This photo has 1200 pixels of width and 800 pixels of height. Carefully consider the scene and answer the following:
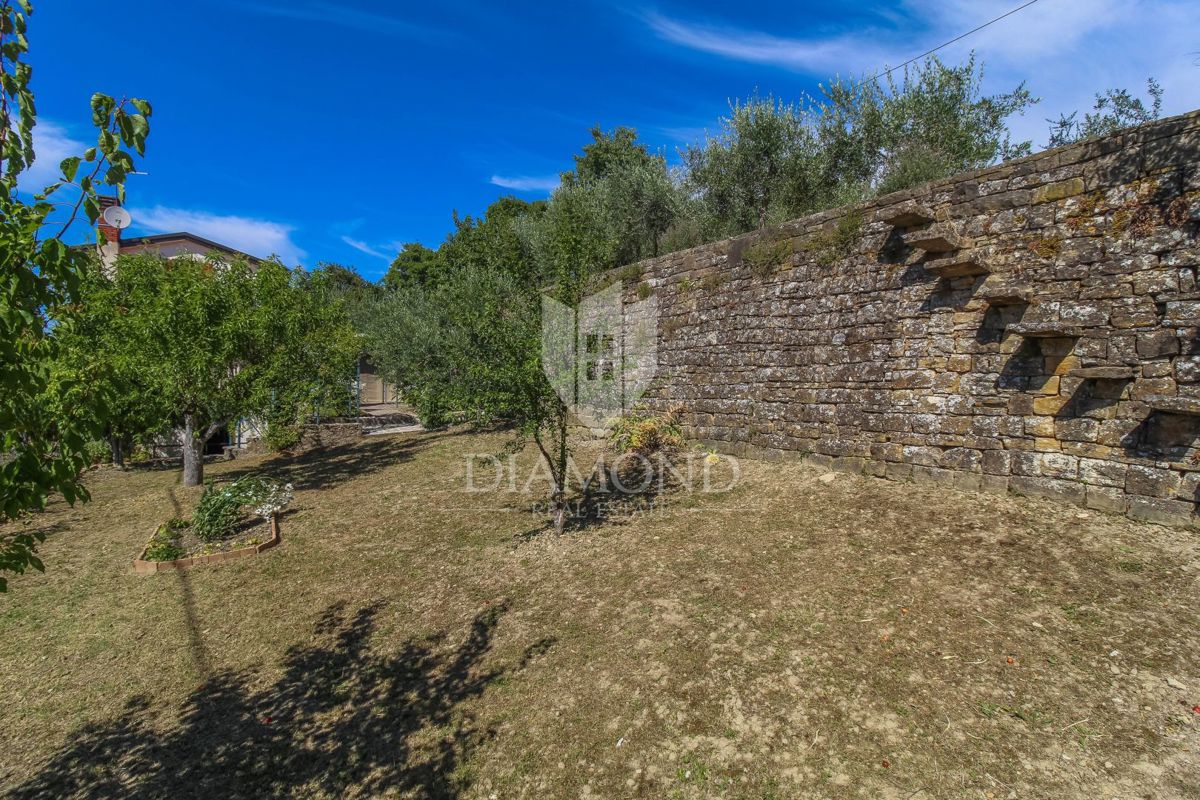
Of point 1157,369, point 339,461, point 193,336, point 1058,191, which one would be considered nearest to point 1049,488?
point 1157,369

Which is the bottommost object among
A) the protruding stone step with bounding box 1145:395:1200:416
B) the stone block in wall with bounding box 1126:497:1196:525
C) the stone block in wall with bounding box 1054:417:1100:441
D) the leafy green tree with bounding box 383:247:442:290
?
the stone block in wall with bounding box 1126:497:1196:525

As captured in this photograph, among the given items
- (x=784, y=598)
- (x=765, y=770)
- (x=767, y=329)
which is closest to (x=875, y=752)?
(x=765, y=770)

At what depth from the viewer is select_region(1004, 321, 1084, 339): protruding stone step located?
5.32 metres

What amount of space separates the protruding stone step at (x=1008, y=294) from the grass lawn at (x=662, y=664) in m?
1.97

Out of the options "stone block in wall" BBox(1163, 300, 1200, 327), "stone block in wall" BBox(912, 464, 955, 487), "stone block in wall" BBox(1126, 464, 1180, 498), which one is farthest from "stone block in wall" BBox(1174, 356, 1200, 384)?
"stone block in wall" BBox(912, 464, 955, 487)

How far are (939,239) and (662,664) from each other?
5119 millimetres

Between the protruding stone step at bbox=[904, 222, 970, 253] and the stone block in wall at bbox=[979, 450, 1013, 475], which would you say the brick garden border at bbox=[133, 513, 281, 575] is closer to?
the stone block in wall at bbox=[979, 450, 1013, 475]

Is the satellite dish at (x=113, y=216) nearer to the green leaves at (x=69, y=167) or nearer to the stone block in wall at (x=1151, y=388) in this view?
the green leaves at (x=69, y=167)

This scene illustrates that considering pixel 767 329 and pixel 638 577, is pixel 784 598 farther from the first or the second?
pixel 767 329

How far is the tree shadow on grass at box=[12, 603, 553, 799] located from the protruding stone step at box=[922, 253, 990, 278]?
5.58 metres

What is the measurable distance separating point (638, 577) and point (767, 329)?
175 inches

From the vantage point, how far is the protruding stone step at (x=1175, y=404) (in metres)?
4.65

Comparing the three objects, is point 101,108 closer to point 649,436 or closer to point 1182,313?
point 1182,313

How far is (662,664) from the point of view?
14.4 ft
